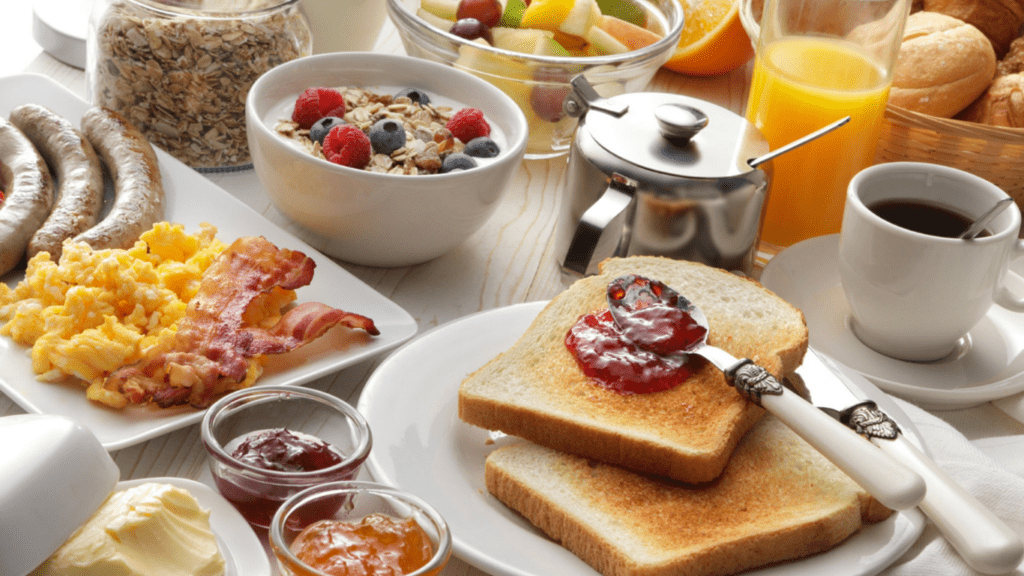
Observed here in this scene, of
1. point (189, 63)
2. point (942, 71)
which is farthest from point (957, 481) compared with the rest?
point (189, 63)

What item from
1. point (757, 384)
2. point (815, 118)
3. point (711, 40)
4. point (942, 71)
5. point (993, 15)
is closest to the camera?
point (757, 384)

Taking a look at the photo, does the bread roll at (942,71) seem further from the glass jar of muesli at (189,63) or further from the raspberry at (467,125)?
the glass jar of muesli at (189,63)

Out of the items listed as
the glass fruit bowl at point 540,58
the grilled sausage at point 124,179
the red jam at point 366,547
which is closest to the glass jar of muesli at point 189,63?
the grilled sausage at point 124,179

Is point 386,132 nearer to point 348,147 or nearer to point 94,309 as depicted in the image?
point 348,147

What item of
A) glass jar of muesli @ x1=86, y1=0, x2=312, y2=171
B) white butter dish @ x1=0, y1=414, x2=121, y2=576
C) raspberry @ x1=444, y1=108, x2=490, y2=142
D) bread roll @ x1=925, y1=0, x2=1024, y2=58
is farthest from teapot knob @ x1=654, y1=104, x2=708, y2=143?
white butter dish @ x1=0, y1=414, x2=121, y2=576

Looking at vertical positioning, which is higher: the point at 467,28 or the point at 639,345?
the point at 467,28

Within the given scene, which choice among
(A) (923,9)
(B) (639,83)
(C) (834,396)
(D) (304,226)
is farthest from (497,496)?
(A) (923,9)
